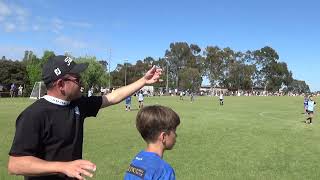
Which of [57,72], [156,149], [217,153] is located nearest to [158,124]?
[156,149]

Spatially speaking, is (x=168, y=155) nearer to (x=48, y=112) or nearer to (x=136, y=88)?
(x=136, y=88)

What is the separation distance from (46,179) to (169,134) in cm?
99

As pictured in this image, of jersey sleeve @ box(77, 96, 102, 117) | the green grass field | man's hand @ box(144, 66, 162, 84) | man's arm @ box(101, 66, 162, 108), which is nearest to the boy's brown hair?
jersey sleeve @ box(77, 96, 102, 117)

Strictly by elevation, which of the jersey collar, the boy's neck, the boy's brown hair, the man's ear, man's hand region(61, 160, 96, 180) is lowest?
man's hand region(61, 160, 96, 180)

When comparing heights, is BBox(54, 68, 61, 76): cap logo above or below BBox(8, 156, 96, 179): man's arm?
above

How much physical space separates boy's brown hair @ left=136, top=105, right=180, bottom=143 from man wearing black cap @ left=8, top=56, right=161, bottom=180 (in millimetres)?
531

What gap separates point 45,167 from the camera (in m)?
3.34

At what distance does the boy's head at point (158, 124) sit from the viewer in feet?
11.6

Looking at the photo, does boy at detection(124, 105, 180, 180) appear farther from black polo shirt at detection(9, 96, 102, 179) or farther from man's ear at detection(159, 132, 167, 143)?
black polo shirt at detection(9, 96, 102, 179)

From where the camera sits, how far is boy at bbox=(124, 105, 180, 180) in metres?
3.39

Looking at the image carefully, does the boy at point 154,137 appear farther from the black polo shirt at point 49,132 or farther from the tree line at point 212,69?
the tree line at point 212,69

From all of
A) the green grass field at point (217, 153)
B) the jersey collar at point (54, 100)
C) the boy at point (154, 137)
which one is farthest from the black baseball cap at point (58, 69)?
the green grass field at point (217, 153)

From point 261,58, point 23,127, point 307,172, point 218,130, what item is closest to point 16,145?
point 23,127

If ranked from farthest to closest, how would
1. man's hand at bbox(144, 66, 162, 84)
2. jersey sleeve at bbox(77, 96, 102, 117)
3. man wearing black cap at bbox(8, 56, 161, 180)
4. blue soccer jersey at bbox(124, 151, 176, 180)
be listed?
1. man's hand at bbox(144, 66, 162, 84)
2. jersey sleeve at bbox(77, 96, 102, 117)
3. man wearing black cap at bbox(8, 56, 161, 180)
4. blue soccer jersey at bbox(124, 151, 176, 180)
